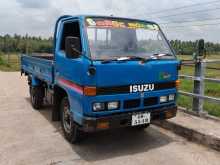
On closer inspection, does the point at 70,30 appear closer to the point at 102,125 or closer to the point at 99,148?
the point at 102,125

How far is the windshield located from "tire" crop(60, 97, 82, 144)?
1.32 meters

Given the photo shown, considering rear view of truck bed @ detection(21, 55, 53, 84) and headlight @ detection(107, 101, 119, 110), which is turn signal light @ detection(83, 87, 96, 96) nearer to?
headlight @ detection(107, 101, 119, 110)

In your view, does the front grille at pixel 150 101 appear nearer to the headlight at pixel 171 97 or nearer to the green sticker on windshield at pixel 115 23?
the headlight at pixel 171 97

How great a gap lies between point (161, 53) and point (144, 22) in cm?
74

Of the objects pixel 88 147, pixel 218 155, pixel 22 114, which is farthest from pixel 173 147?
pixel 22 114

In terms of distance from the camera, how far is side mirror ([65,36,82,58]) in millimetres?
4895

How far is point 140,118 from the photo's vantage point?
17.0 feet

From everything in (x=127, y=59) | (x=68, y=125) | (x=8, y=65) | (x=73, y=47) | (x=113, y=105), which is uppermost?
(x=73, y=47)

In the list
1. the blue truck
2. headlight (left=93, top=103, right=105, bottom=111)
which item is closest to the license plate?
the blue truck

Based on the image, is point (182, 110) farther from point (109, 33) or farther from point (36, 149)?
point (36, 149)

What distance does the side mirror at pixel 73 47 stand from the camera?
489 cm

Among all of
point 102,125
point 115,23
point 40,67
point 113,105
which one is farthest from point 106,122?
point 40,67

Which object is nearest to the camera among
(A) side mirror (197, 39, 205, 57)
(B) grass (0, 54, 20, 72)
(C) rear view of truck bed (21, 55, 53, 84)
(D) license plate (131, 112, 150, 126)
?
(D) license plate (131, 112, 150, 126)

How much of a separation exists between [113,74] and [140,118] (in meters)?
0.92
